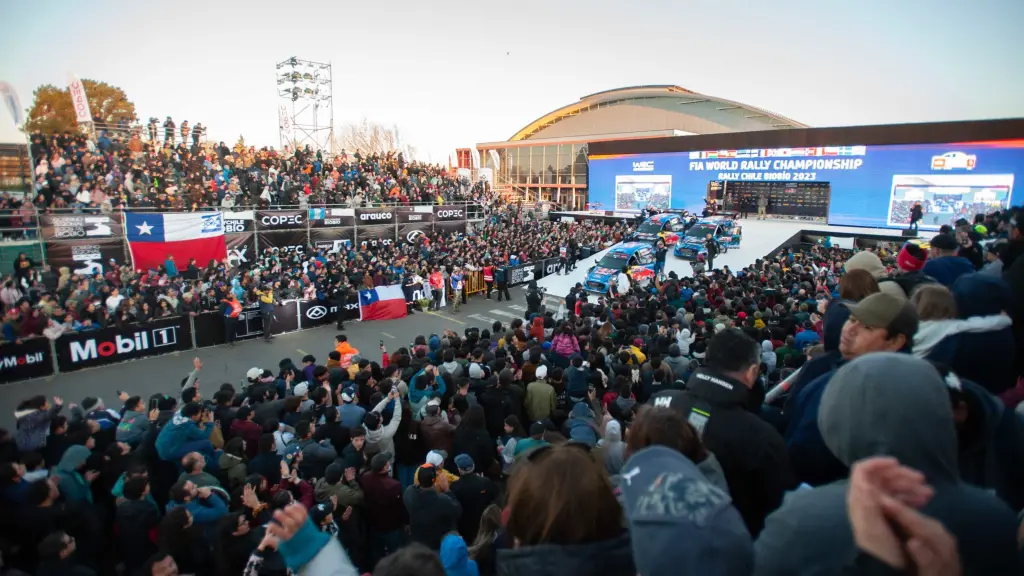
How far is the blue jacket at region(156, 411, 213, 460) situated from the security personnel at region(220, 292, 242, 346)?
947 centimetres

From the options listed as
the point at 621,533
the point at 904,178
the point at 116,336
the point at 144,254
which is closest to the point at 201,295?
the point at 116,336

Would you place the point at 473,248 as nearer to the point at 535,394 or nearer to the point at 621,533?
the point at 535,394

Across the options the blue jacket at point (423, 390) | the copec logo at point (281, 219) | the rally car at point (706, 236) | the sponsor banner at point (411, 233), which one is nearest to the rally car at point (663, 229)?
the rally car at point (706, 236)

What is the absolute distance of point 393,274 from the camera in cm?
1891

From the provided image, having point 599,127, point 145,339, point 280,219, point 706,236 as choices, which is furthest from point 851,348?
point 599,127

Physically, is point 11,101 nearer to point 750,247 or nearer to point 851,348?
point 851,348

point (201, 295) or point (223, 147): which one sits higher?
point (223, 147)

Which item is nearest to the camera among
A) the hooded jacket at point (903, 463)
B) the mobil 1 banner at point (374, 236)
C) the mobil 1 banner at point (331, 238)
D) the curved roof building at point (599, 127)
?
the hooded jacket at point (903, 463)

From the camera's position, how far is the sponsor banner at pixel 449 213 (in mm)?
26722

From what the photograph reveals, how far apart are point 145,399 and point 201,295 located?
4.61 meters

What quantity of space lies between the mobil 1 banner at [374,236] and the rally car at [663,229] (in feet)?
38.2

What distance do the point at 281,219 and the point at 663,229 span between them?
17.2 metres

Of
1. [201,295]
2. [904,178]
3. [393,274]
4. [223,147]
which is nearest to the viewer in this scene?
[201,295]

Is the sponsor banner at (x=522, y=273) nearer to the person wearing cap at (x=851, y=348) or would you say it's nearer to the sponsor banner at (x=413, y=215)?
the sponsor banner at (x=413, y=215)
